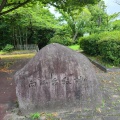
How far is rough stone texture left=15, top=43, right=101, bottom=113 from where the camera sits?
4.11 metres

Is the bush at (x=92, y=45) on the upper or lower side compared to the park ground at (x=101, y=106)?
upper

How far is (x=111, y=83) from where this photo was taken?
618 centimetres

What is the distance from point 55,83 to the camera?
13.7 feet

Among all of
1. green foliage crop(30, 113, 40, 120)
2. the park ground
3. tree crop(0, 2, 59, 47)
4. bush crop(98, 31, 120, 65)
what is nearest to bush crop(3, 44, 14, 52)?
tree crop(0, 2, 59, 47)

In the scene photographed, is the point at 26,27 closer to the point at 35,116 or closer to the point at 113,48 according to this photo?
the point at 113,48

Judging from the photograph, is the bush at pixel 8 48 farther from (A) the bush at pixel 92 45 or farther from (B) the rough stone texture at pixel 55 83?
(B) the rough stone texture at pixel 55 83

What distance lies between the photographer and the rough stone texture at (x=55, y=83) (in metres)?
4.11

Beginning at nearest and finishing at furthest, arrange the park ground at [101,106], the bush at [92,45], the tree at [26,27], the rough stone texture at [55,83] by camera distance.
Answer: the park ground at [101,106], the rough stone texture at [55,83], the bush at [92,45], the tree at [26,27]

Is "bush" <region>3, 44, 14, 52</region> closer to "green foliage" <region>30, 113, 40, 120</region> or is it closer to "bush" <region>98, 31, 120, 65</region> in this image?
"bush" <region>98, 31, 120, 65</region>

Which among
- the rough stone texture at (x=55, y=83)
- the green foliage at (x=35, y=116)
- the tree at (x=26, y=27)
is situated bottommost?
the green foliage at (x=35, y=116)

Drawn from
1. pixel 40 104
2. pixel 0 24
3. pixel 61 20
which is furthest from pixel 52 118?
pixel 61 20

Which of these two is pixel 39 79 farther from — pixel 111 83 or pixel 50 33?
pixel 50 33

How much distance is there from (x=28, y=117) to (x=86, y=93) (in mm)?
1259

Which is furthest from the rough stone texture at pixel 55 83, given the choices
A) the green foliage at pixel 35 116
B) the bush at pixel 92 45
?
the bush at pixel 92 45
